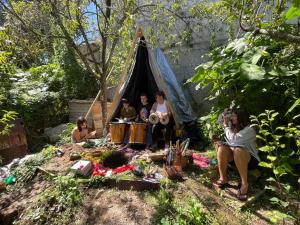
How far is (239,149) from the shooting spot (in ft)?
12.9

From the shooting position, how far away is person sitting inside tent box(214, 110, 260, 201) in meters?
3.91

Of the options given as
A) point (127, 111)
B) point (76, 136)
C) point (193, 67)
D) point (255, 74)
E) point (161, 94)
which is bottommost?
point (76, 136)

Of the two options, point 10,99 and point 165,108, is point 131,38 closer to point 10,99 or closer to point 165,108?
point 165,108

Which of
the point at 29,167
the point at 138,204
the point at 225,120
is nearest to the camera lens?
the point at 138,204

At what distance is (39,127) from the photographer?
903 cm

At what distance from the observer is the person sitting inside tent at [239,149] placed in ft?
12.8

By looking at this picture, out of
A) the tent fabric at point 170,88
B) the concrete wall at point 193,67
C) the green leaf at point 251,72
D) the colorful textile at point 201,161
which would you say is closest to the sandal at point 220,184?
the colorful textile at point 201,161

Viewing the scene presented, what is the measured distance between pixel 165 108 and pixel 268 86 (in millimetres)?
2358

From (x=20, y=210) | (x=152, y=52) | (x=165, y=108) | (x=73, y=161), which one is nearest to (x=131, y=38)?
(x=152, y=52)

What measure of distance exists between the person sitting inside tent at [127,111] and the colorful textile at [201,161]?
187 cm

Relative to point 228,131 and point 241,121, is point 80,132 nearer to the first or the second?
point 228,131

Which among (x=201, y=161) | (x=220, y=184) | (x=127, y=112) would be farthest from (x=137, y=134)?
(x=220, y=184)

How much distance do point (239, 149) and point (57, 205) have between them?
252cm

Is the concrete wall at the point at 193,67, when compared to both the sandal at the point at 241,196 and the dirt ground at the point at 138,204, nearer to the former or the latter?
the dirt ground at the point at 138,204
